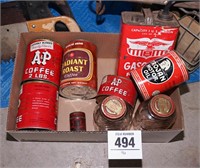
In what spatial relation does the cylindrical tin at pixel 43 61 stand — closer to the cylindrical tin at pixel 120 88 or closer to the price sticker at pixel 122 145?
the cylindrical tin at pixel 120 88

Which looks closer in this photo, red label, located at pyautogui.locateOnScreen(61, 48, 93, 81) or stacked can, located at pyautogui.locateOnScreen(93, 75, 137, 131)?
stacked can, located at pyautogui.locateOnScreen(93, 75, 137, 131)

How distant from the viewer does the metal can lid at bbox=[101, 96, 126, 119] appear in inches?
39.3

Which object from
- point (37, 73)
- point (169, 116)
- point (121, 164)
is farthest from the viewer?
point (121, 164)

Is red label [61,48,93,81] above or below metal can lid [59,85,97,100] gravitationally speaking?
above

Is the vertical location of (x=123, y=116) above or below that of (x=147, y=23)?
below

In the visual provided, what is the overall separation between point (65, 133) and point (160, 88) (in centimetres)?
32

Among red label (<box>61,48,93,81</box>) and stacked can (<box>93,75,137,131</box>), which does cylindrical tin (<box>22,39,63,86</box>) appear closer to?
red label (<box>61,48,93,81</box>)

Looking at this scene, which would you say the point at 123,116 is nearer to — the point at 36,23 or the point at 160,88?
the point at 160,88

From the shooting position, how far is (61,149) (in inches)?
49.3

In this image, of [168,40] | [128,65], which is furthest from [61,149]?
[168,40]

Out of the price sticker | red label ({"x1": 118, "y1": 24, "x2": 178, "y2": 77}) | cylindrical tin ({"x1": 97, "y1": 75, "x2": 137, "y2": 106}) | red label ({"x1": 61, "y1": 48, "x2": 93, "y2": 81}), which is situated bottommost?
the price sticker

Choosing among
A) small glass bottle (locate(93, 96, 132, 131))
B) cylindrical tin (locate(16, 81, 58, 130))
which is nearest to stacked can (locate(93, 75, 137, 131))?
small glass bottle (locate(93, 96, 132, 131))

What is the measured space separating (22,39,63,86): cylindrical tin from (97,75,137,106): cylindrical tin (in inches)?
6.2

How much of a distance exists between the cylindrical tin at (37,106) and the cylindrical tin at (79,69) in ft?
0.20
